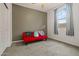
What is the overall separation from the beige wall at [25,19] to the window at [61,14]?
136 centimetres

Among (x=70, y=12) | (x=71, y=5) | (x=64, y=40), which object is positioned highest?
(x=71, y=5)

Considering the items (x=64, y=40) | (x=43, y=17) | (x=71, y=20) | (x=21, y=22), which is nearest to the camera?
(x=71, y=20)

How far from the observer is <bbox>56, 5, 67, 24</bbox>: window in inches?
145

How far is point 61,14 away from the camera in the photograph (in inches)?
155

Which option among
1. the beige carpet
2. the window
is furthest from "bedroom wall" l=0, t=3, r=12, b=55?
the window


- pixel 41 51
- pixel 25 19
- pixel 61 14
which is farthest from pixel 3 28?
pixel 61 14

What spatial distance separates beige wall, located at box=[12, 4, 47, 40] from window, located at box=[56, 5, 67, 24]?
1356 mm

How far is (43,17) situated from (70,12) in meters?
2.35

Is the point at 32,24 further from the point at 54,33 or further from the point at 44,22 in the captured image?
the point at 54,33

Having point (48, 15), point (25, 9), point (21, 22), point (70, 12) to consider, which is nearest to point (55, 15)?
point (48, 15)

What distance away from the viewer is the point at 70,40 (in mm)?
3262

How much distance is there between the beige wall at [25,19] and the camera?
3798mm

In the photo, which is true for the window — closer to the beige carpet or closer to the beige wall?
the beige wall

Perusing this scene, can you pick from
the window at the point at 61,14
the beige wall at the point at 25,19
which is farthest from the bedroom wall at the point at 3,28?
the window at the point at 61,14
